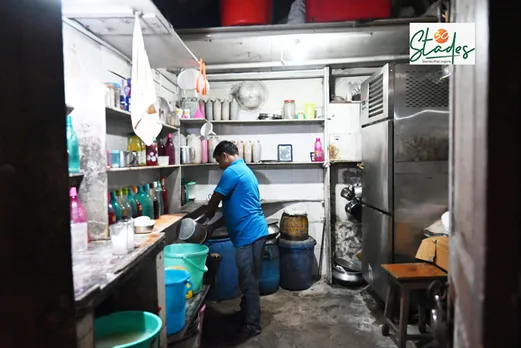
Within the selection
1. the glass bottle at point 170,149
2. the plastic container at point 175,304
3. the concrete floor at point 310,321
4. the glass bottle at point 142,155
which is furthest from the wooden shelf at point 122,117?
the concrete floor at point 310,321

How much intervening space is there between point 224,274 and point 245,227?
831mm

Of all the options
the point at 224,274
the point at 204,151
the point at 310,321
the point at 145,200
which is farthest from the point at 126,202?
the point at 310,321

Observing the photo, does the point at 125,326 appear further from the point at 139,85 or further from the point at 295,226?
the point at 295,226

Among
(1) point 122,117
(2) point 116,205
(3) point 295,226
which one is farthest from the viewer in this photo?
(3) point 295,226

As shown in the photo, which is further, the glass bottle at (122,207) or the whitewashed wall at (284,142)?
the whitewashed wall at (284,142)

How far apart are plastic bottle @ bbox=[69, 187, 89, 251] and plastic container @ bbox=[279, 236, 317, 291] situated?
7.73 ft

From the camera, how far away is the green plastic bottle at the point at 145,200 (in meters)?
2.77

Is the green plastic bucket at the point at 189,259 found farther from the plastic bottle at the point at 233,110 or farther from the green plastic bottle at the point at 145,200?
the plastic bottle at the point at 233,110

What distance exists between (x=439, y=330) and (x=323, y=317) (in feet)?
8.76

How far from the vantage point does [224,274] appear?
3539mm

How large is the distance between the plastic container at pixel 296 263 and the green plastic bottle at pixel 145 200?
1613 millimetres

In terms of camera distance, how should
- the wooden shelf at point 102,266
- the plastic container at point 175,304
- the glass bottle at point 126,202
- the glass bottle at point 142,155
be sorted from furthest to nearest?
1. the glass bottle at point 142,155
2. the glass bottle at point 126,202
3. the plastic container at point 175,304
4. the wooden shelf at point 102,266

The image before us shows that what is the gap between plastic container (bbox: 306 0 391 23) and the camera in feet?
9.47

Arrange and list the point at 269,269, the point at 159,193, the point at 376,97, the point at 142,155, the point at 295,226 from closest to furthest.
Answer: the point at 142,155 → the point at 159,193 → the point at 376,97 → the point at 269,269 → the point at 295,226
